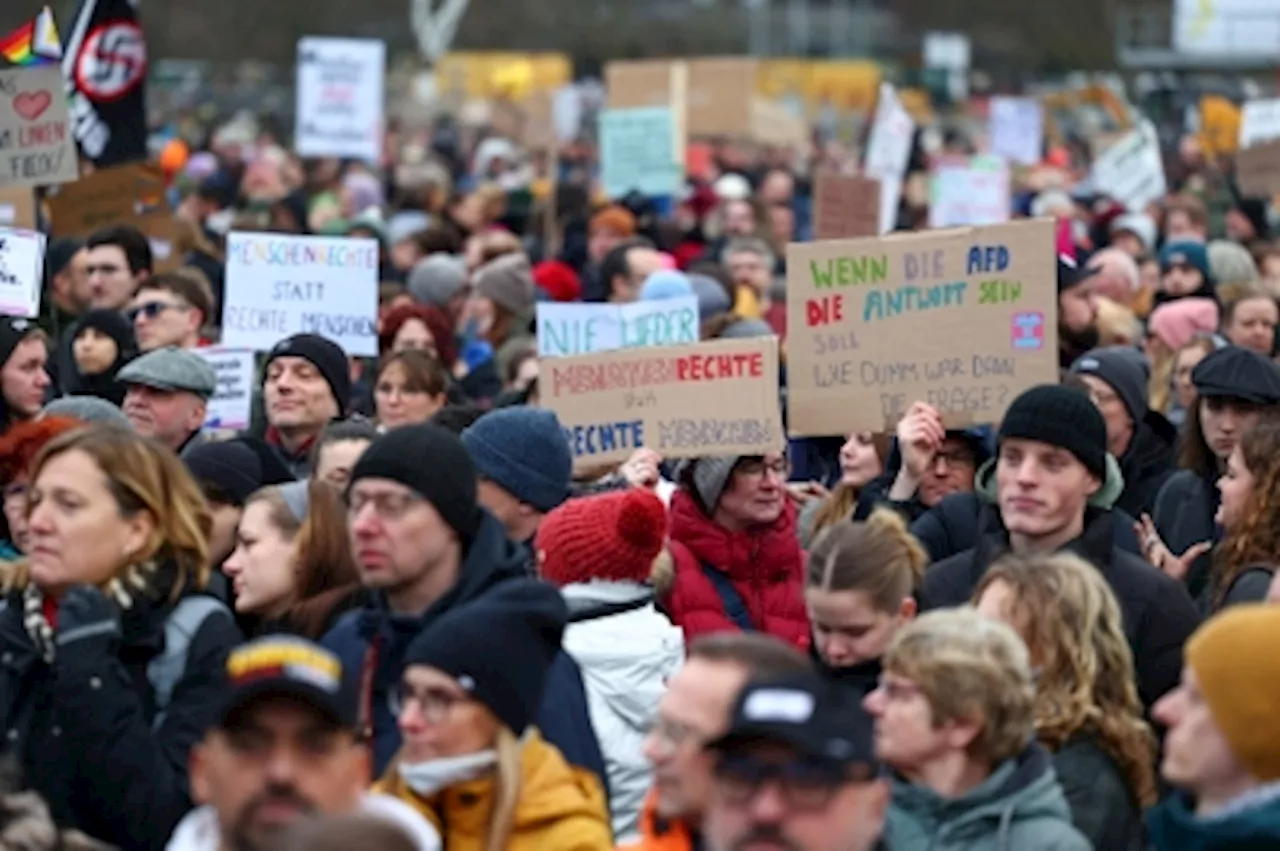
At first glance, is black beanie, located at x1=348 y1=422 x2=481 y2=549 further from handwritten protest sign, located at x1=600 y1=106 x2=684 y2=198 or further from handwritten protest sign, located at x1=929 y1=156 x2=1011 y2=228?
handwritten protest sign, located at x1=600 y1=106 x2=684 y2=198

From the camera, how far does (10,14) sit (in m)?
57.9

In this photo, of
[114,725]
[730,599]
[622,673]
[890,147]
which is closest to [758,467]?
[730,599]

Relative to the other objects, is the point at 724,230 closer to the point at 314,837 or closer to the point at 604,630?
the point at 604,630

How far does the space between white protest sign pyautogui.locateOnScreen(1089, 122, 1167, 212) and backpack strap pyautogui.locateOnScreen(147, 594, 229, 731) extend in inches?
624

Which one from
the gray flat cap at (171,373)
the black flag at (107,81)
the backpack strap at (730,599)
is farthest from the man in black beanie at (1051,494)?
the black flag at (107,81)

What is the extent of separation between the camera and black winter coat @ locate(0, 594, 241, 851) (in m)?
5.50

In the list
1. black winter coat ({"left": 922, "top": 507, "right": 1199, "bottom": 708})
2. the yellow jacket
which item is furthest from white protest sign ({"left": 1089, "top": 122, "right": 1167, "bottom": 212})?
the yellow jacket

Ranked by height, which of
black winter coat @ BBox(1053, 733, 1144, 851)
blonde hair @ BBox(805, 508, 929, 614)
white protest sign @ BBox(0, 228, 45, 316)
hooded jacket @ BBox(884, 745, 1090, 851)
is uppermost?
white protest sign @ BBox(0, 228, 45, 316)

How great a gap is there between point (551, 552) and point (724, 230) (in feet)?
43.0

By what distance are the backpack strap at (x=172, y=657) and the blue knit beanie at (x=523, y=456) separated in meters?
1.22

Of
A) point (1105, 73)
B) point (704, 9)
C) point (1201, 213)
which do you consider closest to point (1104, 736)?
point (1201, 213)

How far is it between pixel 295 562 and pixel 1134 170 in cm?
1515

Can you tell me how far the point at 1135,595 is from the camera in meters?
6.76

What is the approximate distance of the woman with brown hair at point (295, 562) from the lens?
648cm
